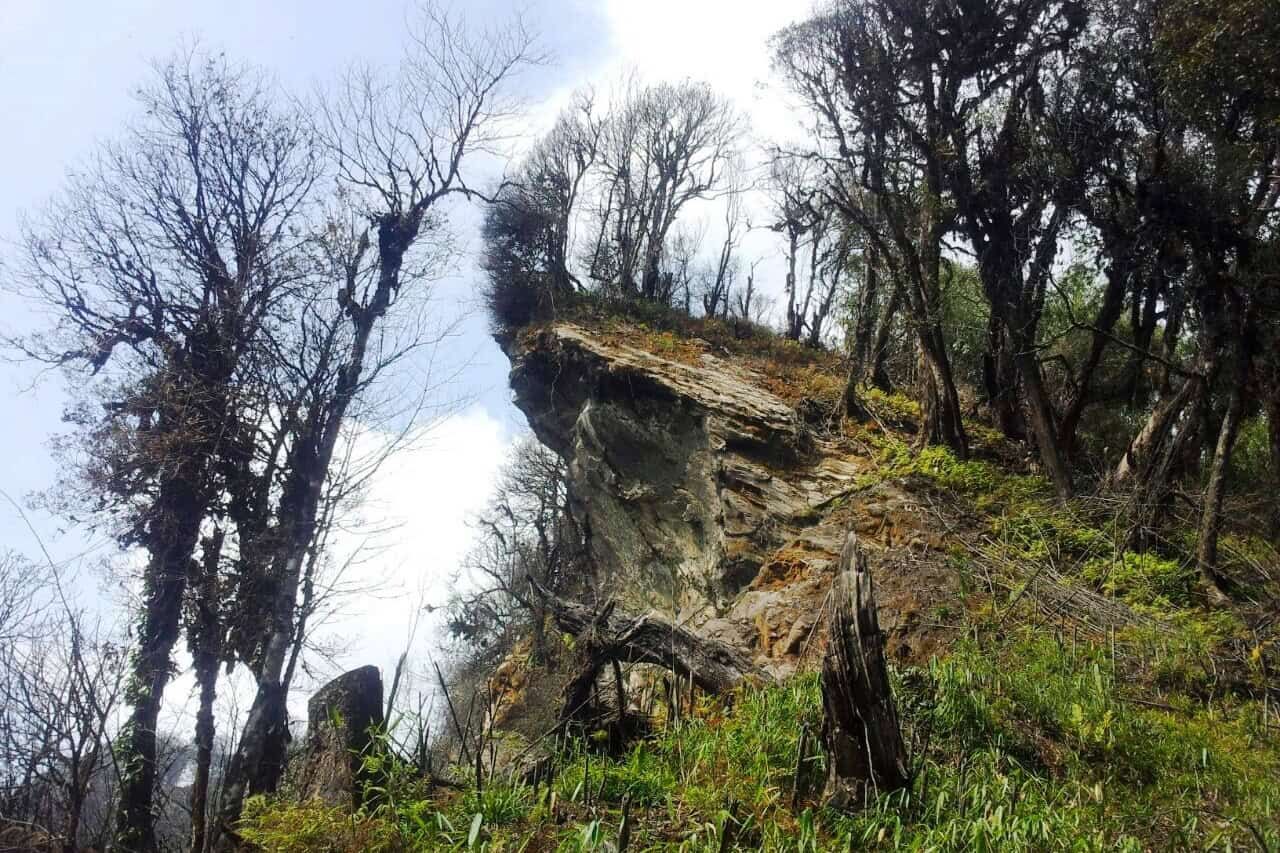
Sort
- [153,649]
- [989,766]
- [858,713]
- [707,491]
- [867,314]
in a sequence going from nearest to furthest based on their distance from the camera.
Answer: [858,713], [989,766], [153,649], [707,491], [867,314]

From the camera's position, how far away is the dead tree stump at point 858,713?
4414mm

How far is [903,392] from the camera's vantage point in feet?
48.4

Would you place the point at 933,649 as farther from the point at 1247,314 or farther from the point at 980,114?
the point at 980,114

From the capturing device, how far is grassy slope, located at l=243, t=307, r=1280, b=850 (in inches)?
159

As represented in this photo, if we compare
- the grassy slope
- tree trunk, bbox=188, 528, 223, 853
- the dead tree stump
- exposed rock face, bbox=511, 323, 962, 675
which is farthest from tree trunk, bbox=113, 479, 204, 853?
the dead tree stump

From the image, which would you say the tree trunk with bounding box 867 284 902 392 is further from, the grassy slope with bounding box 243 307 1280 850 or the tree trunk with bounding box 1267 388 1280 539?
the grassy slope with bounding box 243 307 1280 850

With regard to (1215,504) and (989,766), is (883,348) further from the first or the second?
(989,766)

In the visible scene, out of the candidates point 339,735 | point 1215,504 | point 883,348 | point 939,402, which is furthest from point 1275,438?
point 339,735

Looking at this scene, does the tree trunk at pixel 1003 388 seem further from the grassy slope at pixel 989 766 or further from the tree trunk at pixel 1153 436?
the grassy slope at pixel 989 766

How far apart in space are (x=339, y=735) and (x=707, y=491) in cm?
837

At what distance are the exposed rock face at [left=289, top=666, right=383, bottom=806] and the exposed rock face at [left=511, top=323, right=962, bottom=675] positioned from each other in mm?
3881

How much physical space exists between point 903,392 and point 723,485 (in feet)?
15.4

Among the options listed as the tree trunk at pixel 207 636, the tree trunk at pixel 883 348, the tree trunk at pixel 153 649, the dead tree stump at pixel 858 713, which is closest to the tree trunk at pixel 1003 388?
the tree trunk at pixel 883 348

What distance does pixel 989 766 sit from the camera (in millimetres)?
4957
